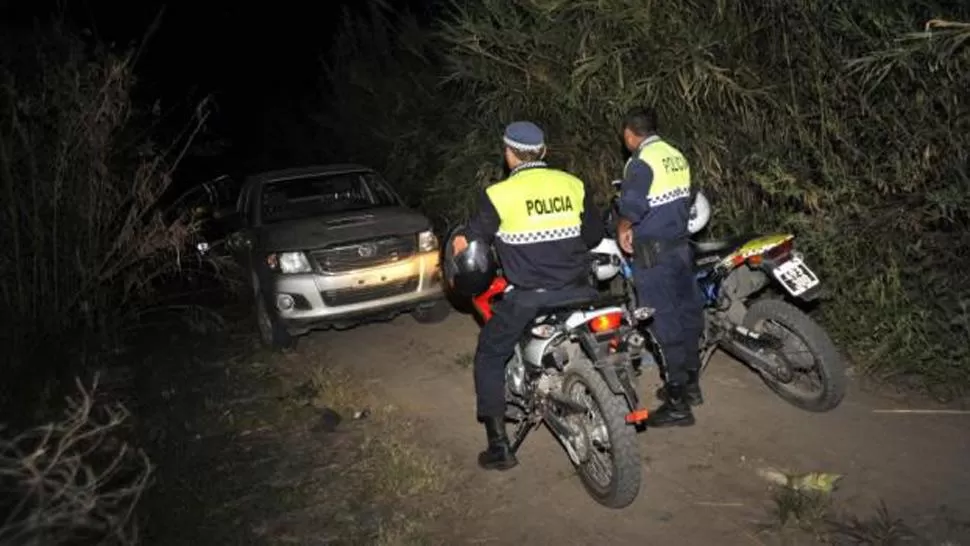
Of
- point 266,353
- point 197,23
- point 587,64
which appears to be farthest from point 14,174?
point 197,23

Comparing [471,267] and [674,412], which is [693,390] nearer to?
[674,412]

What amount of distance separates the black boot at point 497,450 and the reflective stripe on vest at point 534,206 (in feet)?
3.79

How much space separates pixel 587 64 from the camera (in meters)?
6.68

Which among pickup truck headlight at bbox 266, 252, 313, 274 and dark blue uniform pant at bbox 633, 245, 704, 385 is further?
pickup truck headlight at bbox 266, 252, 313, 274

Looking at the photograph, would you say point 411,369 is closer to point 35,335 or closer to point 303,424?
point 303,424

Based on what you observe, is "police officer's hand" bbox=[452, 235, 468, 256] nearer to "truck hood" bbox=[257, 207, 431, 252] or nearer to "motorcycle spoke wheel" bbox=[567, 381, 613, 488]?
"motorcycle spoke wheel" bbox=[567, 381, 613, 488]

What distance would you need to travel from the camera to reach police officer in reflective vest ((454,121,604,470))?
164 inches

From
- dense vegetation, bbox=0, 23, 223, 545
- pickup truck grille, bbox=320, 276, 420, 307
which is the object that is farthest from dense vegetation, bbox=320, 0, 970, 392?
dense vegetation, bbox=0, 23, 223, 545

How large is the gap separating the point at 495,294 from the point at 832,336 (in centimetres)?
276

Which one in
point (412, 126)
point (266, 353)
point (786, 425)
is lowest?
point (266, 353)

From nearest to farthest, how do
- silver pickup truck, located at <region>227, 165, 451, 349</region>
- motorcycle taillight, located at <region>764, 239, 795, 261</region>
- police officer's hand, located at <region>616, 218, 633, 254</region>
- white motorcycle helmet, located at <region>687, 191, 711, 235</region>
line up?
police officer's hand, located at <region>616, 218, 633, 254</region> < motorcycle taillight, located at <region>764, 239, 795, 261</region> < white motorcycle helmet, located at <region>687, 191, 711, 235</region> < silver pickup truck, located at <region>227, 165, 451, 349</region>

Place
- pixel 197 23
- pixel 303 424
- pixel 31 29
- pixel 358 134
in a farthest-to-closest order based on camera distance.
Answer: pixel 197 23 → pixel 358 134 → pixel 31 29 → pixel 303 424

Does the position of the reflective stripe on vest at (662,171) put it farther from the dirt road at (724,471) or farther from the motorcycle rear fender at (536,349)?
the dirt road at (724,471)

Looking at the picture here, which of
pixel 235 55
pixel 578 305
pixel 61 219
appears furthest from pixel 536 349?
pixel 235 55
